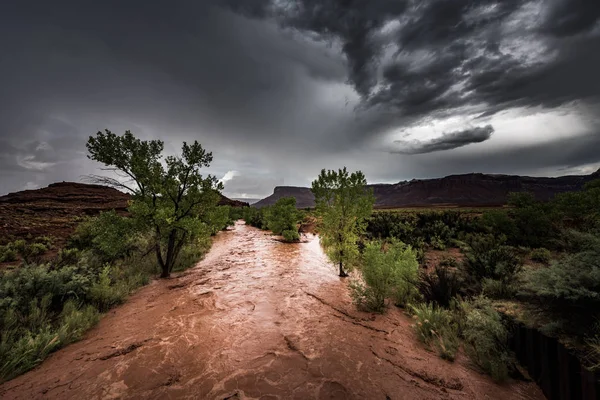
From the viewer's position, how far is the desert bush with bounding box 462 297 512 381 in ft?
12.4

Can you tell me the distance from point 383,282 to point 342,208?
Result: 378 cm

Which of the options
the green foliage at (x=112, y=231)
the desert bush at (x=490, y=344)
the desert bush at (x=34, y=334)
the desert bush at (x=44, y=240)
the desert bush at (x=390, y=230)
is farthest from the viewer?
the desert bush at (x=390, y=230)

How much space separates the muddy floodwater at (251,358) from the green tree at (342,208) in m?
2.55

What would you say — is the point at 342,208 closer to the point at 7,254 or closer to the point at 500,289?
the point at 500,289

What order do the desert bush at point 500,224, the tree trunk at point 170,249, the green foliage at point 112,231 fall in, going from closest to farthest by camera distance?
the green foliage at point 112,231 → the tree trunk at point 170,249 → the desert bush at point 500,224

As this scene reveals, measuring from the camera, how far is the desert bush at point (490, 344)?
3785 millimetres

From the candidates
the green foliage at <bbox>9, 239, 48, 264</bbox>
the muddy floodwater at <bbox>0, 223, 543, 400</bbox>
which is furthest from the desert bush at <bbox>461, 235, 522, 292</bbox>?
the green foliage at <bbox>9, 239, 48, 264</bbox>

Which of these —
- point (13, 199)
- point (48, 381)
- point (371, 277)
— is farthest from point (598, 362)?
point (13, 199)

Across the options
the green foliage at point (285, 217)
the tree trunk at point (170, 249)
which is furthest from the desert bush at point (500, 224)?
the tree trunk at point (170, 249)

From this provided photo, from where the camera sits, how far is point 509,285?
19.0ft

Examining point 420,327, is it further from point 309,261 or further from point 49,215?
point 49,215

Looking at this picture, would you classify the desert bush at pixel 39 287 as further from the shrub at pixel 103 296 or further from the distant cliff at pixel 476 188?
the distant cliff at pixel 476 188

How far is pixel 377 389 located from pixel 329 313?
2.97 metres

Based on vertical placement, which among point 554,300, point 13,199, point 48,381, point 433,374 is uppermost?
point 13,199
